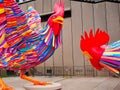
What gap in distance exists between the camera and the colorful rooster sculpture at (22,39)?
6.07 m

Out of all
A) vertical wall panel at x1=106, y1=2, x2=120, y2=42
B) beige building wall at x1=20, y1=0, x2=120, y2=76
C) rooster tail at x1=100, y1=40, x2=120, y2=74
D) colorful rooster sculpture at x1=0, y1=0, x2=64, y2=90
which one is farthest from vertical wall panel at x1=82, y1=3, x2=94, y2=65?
rooster tail at x1=100, y1=40, x2=120, y2=74

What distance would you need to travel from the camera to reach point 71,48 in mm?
18328

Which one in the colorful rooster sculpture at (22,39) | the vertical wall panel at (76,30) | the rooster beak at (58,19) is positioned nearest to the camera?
the colorful rooster sculpture at (22,39)

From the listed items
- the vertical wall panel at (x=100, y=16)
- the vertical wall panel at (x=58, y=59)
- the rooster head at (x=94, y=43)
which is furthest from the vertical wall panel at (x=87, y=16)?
the rooster head at (x=94, y=43)

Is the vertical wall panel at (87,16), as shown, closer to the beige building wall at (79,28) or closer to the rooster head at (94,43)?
the beige building wall at (79,28)

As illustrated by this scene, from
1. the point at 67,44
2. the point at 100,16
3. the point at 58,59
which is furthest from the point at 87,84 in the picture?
the point at 58,59

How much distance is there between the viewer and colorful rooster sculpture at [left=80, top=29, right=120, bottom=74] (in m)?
6.16

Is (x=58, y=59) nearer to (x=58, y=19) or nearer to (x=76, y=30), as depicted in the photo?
(x=76, y=30)

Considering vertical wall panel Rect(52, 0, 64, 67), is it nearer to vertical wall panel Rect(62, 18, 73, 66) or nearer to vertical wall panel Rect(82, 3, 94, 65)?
vertical wall panel Rect(62, 18, 73, 66)

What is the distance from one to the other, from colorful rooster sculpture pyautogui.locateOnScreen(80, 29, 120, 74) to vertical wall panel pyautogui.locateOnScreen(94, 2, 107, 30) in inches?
420

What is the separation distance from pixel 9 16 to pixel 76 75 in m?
12.5

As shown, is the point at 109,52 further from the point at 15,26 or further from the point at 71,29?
the point at 71,29

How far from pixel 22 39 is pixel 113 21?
1131cm

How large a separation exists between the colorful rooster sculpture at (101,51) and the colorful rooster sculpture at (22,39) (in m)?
1.06
